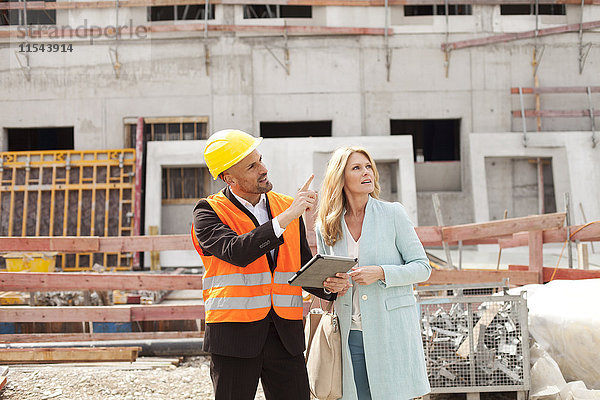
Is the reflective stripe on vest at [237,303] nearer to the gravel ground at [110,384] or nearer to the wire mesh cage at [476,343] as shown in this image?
the wire mesh cage at [476,343]

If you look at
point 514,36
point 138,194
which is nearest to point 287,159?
point 138,194

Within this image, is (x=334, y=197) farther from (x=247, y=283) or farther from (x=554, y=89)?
(x=554, y=89)

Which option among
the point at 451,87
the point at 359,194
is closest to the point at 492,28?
the point at 451,87

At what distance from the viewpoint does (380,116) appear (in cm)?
1447

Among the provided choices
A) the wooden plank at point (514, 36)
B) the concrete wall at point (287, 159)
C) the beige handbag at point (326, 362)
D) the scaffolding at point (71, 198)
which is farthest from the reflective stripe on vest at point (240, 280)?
the wooden plank at point (514, 36)

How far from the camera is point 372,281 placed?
7.94 ft

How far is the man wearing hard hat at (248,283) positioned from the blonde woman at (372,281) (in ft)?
0.63

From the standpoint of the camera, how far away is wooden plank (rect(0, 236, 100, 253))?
229 inches

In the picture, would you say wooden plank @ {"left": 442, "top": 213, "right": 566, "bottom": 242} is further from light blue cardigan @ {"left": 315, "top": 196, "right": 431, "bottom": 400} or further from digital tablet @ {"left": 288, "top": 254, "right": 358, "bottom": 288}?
digital tablet @ {"left": 288, "top": 254, "right": 358, "bottom": 288}

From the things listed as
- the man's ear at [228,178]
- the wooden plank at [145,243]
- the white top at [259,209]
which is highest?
the man's ear at [228,178]

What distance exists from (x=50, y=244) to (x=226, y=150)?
13.8ft

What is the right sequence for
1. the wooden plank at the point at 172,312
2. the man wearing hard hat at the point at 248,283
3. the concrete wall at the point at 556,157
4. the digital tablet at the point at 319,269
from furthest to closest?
1. the concrete wall at the point at 556,157
2. the wooden plank at the point at 172,312
3. the man wearing hard hat at the point at 248,283
4. the digital tablet at the point at 319,269

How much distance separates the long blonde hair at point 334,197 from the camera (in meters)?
2.66

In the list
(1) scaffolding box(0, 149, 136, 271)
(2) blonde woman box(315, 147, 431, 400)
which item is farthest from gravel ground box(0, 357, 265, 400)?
(1) scaffolding box(0, 149, 136, 271)
